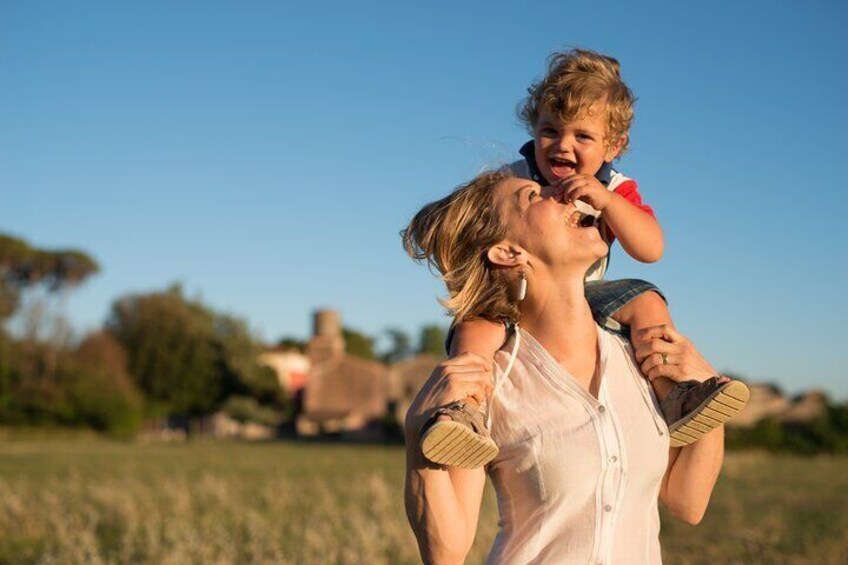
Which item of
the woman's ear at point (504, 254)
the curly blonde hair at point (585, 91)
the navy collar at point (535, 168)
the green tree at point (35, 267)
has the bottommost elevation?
the woman's ear at point (504, 254)

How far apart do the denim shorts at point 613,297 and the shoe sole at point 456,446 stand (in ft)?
2.32

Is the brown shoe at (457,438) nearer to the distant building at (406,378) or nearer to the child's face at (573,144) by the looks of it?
the child's face at (573,144)

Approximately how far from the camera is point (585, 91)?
3299 mm

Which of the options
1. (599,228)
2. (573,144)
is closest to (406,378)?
(573,144)

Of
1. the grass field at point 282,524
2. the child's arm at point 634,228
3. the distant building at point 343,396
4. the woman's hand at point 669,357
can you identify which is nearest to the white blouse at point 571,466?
the woman's hand at point 669,357

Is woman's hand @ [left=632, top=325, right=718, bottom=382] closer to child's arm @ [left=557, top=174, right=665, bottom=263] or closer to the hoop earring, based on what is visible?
child's arm @ [left=557, top=174, right=665, bottom=263]

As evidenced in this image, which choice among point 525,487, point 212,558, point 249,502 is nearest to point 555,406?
point 525,487

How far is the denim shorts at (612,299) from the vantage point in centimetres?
307

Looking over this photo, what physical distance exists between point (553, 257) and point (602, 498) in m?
0.66

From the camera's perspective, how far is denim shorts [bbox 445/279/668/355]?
121 inches

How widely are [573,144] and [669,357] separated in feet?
2.59

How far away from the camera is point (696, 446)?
300 centimetres

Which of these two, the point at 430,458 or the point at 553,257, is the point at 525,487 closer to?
the point at 430,458

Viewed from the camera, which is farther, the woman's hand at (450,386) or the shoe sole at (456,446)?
the woman's hand at (450,386)
